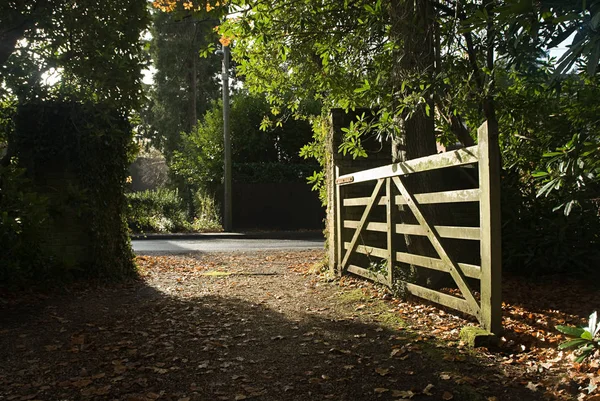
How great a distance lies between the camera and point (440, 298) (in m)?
5.50

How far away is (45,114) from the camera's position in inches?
306

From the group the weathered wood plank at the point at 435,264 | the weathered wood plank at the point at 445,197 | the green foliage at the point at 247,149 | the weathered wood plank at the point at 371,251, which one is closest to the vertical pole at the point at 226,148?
the green foliage at the point at 247,149

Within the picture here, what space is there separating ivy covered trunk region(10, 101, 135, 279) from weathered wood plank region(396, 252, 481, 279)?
460cm

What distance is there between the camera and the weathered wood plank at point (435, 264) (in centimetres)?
479

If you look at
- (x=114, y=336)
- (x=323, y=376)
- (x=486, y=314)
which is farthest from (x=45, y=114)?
(x=486, y=314)

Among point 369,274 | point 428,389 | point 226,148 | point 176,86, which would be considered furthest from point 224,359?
point 176,86

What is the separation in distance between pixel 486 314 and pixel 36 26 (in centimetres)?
652

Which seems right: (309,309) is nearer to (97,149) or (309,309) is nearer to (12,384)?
(12,384)

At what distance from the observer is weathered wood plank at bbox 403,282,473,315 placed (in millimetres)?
5039

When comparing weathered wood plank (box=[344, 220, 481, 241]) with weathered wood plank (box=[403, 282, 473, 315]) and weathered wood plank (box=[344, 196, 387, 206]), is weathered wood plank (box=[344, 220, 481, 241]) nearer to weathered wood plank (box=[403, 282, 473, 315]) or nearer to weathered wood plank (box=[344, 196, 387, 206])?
weathered wood plank (box=[344, 196, 387, 206])

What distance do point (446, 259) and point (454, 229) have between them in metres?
0.33

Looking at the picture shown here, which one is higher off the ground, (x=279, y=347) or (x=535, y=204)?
(x=535, y=204)

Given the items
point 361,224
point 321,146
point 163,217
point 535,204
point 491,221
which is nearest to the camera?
point 491,221

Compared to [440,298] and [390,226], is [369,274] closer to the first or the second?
[390,226]
